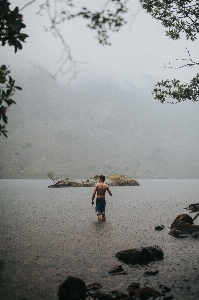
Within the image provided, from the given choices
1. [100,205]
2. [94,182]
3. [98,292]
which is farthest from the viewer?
[94,182]

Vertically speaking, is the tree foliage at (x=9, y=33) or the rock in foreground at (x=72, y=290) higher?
the tree foliage at (x=9, y=33)

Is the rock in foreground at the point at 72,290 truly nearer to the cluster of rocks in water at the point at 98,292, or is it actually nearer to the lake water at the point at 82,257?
the cluster of rocks in water at the point at 98,292

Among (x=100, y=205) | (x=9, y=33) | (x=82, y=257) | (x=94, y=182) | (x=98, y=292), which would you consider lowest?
(x=94, y=182)

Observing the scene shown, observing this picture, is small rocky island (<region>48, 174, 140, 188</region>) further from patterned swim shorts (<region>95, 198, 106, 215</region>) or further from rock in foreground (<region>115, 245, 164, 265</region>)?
rock in foreground (<region>115, 245, 164, 265</region>)

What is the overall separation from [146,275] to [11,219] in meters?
9.46

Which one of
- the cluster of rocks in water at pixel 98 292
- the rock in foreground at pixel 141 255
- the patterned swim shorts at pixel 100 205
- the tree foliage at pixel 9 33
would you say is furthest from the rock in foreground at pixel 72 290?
the patterned swim shorts at pixel 100 205

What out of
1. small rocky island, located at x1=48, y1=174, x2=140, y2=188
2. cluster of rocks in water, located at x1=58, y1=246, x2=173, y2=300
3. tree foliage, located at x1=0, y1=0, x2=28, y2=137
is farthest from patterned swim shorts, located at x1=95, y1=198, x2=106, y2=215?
small rocky island, located at x1=48, y1=174, x2=140, y2=188

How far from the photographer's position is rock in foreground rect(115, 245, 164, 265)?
657cm

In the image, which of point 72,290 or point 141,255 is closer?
point 72,290

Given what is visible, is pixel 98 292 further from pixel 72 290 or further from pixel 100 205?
pixel 100 205

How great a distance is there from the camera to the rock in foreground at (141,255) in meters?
6.57

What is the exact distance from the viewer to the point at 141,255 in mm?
6637

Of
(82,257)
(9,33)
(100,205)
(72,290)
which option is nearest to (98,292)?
(72,290)

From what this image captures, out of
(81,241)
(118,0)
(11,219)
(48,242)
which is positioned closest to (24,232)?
(48,242)
